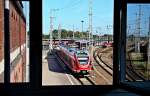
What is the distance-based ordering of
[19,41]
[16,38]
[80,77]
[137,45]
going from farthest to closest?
[137,45] < [80,77] < [19,41] < [16,38]

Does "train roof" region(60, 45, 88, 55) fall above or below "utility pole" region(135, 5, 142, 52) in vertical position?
below

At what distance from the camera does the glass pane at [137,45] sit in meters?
5.55

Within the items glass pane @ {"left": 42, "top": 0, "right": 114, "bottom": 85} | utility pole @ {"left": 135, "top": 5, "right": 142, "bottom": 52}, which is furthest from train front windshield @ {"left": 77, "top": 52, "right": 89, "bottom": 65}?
utility pole @ {"left": 135, "top": 5, "right": 142, "bottom": 52}

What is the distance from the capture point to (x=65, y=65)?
5.68 meters

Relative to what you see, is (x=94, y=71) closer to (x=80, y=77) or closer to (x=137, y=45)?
(x=80, y=77)

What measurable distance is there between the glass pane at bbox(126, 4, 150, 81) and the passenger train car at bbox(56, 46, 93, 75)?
66cm

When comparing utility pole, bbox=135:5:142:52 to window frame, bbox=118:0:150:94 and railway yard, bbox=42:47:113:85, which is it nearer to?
window frame, bbox=118:0:150:94

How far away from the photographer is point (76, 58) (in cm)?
577

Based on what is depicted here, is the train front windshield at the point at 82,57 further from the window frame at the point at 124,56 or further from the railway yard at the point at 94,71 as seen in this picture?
the window frame at the point at 124,56

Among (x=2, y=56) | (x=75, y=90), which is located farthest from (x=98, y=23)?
(x=2, y=56)

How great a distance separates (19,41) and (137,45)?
189 centimetres

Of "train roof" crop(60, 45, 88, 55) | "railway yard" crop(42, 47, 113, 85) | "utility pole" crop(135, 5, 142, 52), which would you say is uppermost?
"utility pole" crop(135, 5, 142, 52)

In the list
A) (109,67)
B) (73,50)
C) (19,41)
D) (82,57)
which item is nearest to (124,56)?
(109,67)

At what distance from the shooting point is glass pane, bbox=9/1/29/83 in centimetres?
517
